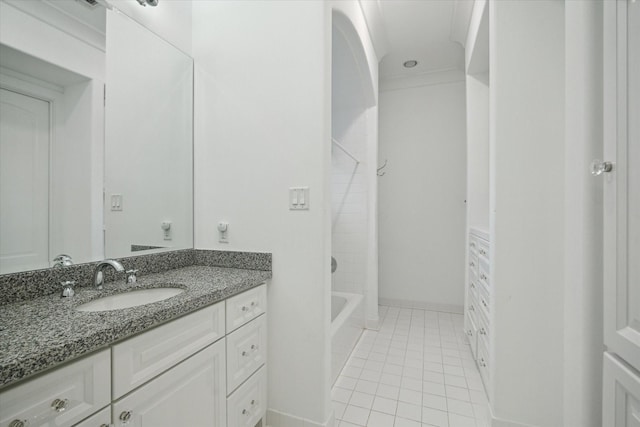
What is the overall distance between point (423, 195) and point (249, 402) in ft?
9.56

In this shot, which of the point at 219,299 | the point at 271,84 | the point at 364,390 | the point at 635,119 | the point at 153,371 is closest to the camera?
Result: the point at 635,119

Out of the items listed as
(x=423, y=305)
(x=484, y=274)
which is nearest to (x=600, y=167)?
(x=484, y=274)

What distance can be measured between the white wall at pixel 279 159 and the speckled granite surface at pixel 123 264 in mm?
65

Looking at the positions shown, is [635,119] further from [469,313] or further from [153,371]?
[469,313]

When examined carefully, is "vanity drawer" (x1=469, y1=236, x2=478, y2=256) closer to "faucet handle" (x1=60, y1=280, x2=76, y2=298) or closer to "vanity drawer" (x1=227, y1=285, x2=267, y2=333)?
"vanity drawer" (x1=227, y1=285, x2=267, y2=333)

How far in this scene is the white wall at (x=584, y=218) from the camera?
0.86m

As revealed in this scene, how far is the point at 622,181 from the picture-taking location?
734mm

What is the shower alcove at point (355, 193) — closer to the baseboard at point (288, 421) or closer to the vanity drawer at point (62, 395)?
the baseboard at point (288, 421)

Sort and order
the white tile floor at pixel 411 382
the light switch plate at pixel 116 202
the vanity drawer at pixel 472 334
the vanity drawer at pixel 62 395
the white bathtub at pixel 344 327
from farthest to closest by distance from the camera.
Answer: the vanity drawer at pixel 472 334 < the white bathtub at pixel 344 327 < the white tile floor at pixel 411 382 < the light switch plate at pixel 116 202 < the vanity drawer at pixel 62 395

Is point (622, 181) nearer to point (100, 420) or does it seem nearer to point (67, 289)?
point (100, 420)

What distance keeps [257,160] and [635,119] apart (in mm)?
1404

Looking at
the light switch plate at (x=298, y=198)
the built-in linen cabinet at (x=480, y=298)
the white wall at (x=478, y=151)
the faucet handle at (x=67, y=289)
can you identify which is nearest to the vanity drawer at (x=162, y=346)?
the faucet handle at (x=67, y=289)

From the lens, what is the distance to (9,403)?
1.91 feet

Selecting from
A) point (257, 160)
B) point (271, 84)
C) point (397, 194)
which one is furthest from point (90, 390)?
point (397, 194)
